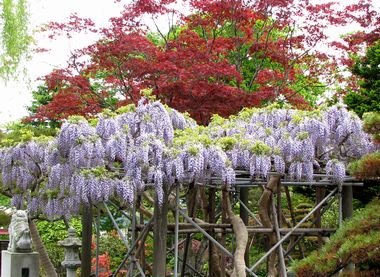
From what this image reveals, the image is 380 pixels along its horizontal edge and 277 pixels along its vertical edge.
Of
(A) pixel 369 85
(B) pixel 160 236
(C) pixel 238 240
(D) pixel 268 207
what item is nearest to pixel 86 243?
(B) pixel 160 236

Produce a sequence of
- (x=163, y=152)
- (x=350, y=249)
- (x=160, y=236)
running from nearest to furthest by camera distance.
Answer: (x=350, y=249) → (x=163, y=152) → (x=160, y=236)

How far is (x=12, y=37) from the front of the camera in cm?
1861

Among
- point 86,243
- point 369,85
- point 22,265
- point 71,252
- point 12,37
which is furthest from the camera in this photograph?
point 12,37

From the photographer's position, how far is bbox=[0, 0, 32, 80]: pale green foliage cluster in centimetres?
1858

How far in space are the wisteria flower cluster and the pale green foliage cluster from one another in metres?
9.96

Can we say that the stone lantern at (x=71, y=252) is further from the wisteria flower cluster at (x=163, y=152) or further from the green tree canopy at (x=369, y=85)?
the green tree canopy at (x=369, y=85)

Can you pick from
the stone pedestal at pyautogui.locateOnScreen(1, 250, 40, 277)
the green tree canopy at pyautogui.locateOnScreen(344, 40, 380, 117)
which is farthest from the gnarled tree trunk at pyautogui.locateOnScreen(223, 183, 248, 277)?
the green tree canopy at pyautogui.locateOnScreen(344, 40, 380, 117)

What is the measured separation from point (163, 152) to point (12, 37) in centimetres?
1224

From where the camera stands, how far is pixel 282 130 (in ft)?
28.3

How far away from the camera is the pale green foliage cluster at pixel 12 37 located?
61.0ft

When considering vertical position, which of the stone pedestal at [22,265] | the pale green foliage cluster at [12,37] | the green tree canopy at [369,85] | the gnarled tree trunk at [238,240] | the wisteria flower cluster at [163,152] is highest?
the pale green foliage cluster at [12,37]

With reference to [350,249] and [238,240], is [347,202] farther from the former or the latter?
[350,249]

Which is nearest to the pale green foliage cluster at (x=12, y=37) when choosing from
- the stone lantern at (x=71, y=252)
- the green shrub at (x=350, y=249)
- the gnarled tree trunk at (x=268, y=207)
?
the stone lantern at (x=71, y=252)

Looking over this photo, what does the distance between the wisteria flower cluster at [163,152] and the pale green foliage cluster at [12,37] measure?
9962mm
